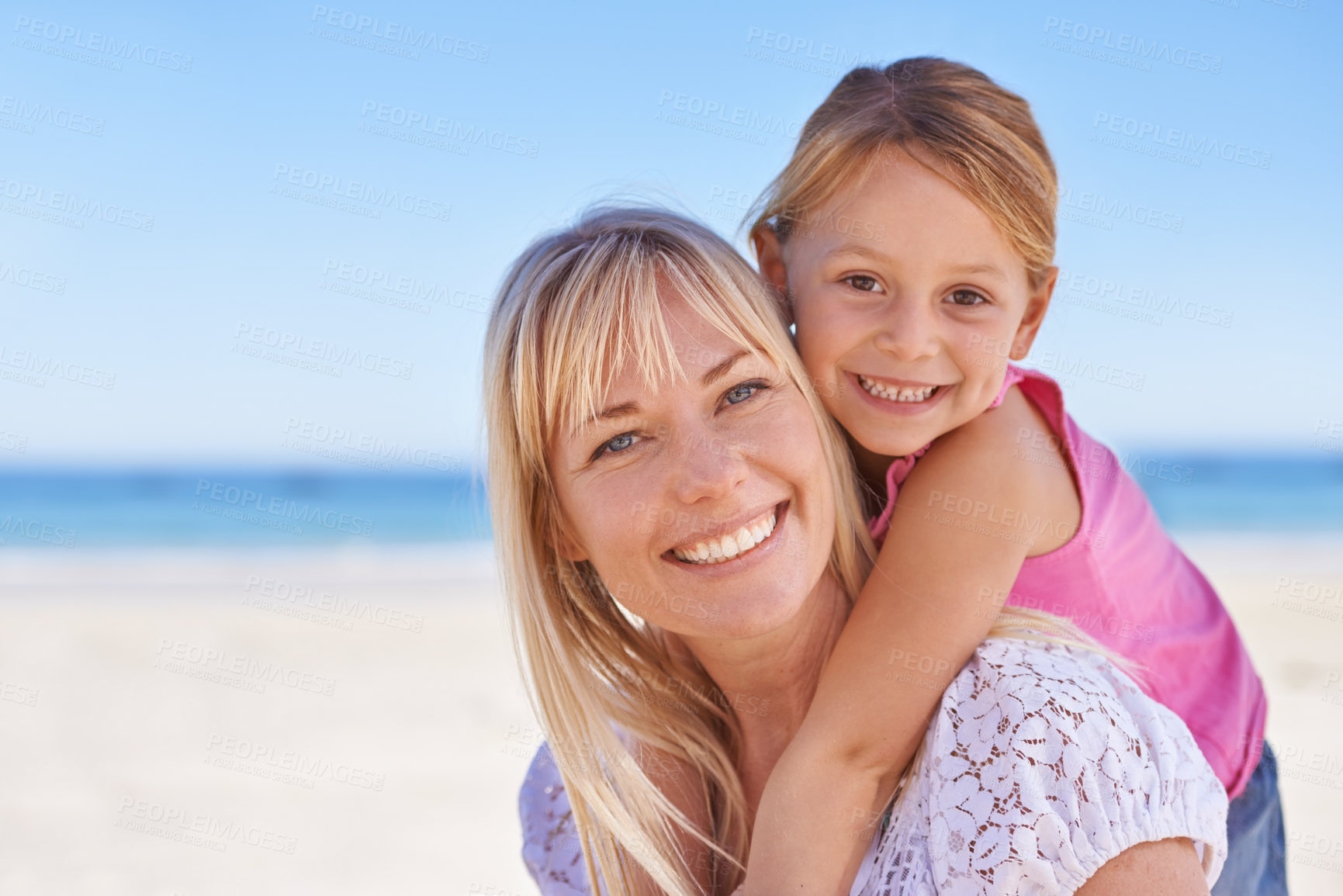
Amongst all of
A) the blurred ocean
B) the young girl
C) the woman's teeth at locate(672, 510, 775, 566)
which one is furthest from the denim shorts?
the blurred ocean

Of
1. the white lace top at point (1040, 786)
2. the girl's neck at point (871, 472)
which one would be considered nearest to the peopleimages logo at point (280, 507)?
the girl's neck at point (871, 472)

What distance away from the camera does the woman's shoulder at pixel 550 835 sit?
8.95 ft

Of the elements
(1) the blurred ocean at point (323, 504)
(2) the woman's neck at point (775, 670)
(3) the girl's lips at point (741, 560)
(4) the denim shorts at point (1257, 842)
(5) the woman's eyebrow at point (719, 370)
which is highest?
(1) the blurred ocean at point (323, 504)

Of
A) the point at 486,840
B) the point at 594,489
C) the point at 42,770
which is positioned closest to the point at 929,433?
the point at 594,489

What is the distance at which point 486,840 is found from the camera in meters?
6.00

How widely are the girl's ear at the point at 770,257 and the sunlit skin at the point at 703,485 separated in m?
0.65

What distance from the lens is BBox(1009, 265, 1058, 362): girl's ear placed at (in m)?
2.74

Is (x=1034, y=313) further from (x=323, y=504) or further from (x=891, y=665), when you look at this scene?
(x=323, y=504)

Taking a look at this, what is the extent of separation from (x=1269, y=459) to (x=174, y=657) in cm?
2999

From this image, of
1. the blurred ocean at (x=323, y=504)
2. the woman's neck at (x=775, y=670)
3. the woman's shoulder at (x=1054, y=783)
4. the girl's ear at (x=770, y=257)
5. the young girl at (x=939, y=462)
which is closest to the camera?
the woman's shoulder at (x=1054, y=783)

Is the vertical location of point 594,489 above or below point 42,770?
above

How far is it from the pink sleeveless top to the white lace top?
57 centimetres

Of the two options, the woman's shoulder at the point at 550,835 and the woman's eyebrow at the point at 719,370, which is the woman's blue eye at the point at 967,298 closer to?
the woman's eyebrow at the point at 719,370

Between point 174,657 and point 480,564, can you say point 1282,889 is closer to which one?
point 174,657
